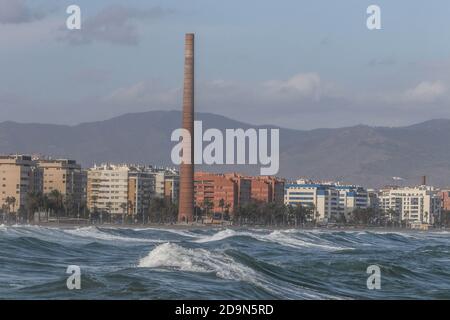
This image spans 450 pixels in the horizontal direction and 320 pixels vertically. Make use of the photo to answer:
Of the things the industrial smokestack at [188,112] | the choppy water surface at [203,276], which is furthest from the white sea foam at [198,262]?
the industrial smokestack at [188,112]

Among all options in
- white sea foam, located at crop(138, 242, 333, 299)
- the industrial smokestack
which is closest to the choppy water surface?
white sea foam, located at crop(138, 242, 333, 299)

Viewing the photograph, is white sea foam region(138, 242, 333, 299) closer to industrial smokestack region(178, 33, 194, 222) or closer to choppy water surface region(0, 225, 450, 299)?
choppy water surface region(0, 225, 450, 299)

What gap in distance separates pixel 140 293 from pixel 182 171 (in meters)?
123

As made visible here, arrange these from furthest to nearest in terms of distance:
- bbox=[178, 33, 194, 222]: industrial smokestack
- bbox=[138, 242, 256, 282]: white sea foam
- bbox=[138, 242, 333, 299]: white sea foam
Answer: bbox=[178, 33, 194, 222]: industrial smokestack → bbox=[138, 242, 256, 282]: white sea foam → bbox=[138, 242, 333, 299]: white sea foam

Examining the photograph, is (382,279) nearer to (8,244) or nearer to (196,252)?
(196,252)

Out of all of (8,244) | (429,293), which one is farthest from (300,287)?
(8,244)

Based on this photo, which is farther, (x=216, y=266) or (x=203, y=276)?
(x=216, y=266)

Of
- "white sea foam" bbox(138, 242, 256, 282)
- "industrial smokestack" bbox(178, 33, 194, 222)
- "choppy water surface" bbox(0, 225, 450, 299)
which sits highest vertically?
"industrial smokestack" bbox(178, 33, 194, 222)

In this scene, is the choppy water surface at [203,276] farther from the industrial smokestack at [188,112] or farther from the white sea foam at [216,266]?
the industrial smokestack at [188,112]

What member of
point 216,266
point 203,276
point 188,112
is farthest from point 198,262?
point 188,112

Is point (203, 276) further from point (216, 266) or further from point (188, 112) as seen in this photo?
point (188, 112)
